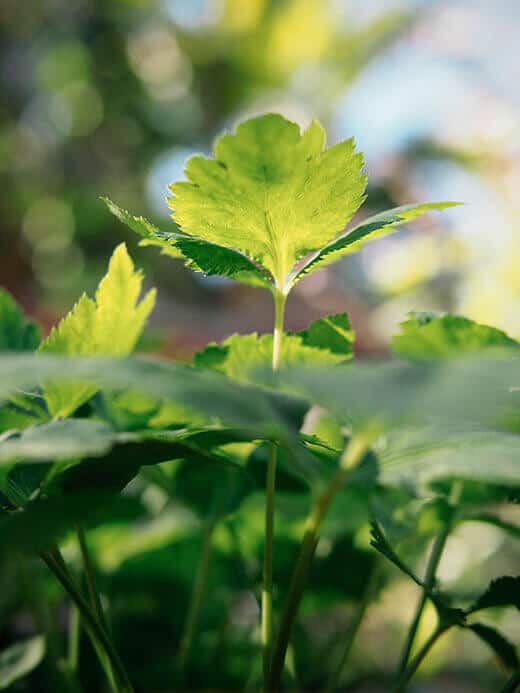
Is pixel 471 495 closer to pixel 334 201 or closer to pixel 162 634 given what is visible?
pixel 334 201

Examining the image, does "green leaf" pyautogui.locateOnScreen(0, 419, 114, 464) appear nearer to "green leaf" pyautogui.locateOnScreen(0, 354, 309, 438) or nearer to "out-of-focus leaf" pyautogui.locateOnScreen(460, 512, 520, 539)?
"green leaf" pyautogui.locateOnScreen(0, 354, 309, 438)

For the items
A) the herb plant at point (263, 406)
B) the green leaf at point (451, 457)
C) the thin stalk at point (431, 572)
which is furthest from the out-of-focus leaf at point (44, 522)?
the thin stalk at point (431, 572)

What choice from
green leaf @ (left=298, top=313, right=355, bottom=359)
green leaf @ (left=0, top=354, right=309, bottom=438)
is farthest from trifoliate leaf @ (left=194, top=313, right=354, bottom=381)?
green leaf @ (left=0, top=354, right=309, bottom=438)

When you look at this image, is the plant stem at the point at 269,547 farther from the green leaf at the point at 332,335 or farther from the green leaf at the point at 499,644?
the green leaf at the point at 499,644

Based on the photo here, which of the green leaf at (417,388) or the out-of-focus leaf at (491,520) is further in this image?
the out-of-focus leaf at (491,520)

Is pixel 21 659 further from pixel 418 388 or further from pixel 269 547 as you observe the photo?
pixel 418 388

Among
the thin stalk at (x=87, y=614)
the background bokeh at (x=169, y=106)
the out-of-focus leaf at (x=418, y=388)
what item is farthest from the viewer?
the background bokeh at (x=169, y=106)

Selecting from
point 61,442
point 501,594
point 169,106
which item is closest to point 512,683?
point 501,594

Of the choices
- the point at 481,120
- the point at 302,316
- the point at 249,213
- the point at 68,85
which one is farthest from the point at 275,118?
the point at 68,85
